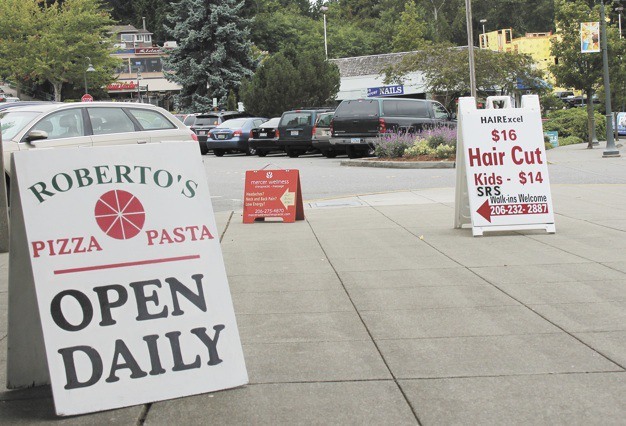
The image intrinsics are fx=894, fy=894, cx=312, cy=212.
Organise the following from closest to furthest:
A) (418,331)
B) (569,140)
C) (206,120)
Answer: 1. (418,331)
2. (569,140)
3. (206,120)

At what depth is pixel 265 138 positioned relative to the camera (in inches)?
1267

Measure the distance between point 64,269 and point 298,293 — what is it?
3.03 meters

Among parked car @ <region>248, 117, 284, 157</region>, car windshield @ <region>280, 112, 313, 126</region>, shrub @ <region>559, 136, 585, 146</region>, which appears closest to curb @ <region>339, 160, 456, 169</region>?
car windshield @ <region>280, 112, 313, 126</region>

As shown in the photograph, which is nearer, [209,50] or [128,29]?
[209,50]

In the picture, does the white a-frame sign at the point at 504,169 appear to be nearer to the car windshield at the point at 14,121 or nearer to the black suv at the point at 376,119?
the car windshield at the point at 14,121

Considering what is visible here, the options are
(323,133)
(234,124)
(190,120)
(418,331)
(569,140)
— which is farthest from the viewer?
(190,120)

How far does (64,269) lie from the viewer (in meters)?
4.54

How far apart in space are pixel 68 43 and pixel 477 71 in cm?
3002

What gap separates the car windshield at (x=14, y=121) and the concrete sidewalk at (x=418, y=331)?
3.77 meters

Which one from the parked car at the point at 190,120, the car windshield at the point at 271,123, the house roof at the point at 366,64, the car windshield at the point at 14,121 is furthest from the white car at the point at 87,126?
the house roof at the point at 366,64

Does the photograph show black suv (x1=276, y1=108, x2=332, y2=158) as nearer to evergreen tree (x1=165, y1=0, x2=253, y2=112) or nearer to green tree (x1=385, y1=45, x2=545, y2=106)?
green tree (x1=385, y1=45, x2=545, y2=106)

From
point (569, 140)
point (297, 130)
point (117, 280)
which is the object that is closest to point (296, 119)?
point (297, 130)

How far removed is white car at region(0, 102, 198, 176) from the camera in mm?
12273

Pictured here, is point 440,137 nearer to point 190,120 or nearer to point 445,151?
point 445,151
